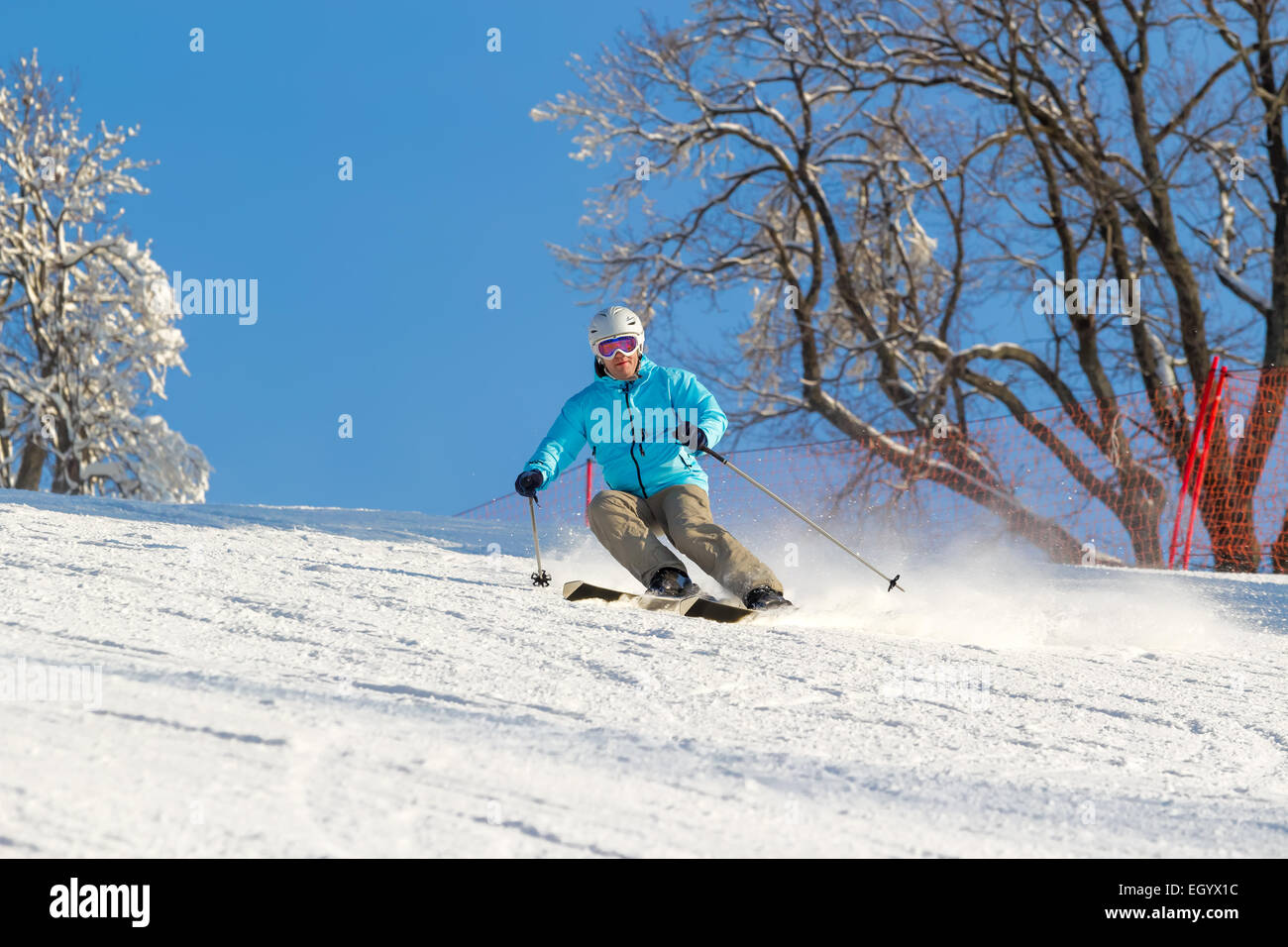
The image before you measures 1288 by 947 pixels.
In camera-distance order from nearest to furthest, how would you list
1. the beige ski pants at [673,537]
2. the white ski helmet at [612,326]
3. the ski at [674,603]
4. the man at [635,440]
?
the ski at [674,603]
the beige ski pants at [673,537]
the man at [635,440]
the white ski helmet at [612,326]

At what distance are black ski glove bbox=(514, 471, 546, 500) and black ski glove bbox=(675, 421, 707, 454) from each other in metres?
0.65

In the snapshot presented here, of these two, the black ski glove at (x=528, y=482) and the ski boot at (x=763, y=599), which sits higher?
the black ski glove at (x=528, y=482)

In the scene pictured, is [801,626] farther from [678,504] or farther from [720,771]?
[720,771]

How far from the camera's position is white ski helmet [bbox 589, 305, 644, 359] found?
5.16 meters

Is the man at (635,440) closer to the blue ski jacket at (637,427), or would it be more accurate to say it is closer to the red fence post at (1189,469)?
the blue ski jacket at (637,427)

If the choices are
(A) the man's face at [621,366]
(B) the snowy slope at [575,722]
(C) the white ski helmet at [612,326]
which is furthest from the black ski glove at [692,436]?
(B) the snowy slope at [575,722]

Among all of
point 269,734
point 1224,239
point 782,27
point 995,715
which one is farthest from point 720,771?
point 1224,239

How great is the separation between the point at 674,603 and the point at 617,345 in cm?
129

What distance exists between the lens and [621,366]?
17.1 ft

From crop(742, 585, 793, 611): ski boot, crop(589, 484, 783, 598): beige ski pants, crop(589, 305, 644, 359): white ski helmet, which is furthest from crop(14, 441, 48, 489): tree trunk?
crop(742, 585, 793, 611): ski boot

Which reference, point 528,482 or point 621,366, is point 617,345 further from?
point 528,482

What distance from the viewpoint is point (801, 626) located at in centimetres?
446

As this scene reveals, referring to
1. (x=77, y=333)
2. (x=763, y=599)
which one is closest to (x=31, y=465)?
(x=77, y=333)

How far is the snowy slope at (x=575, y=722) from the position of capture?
1876 mm
